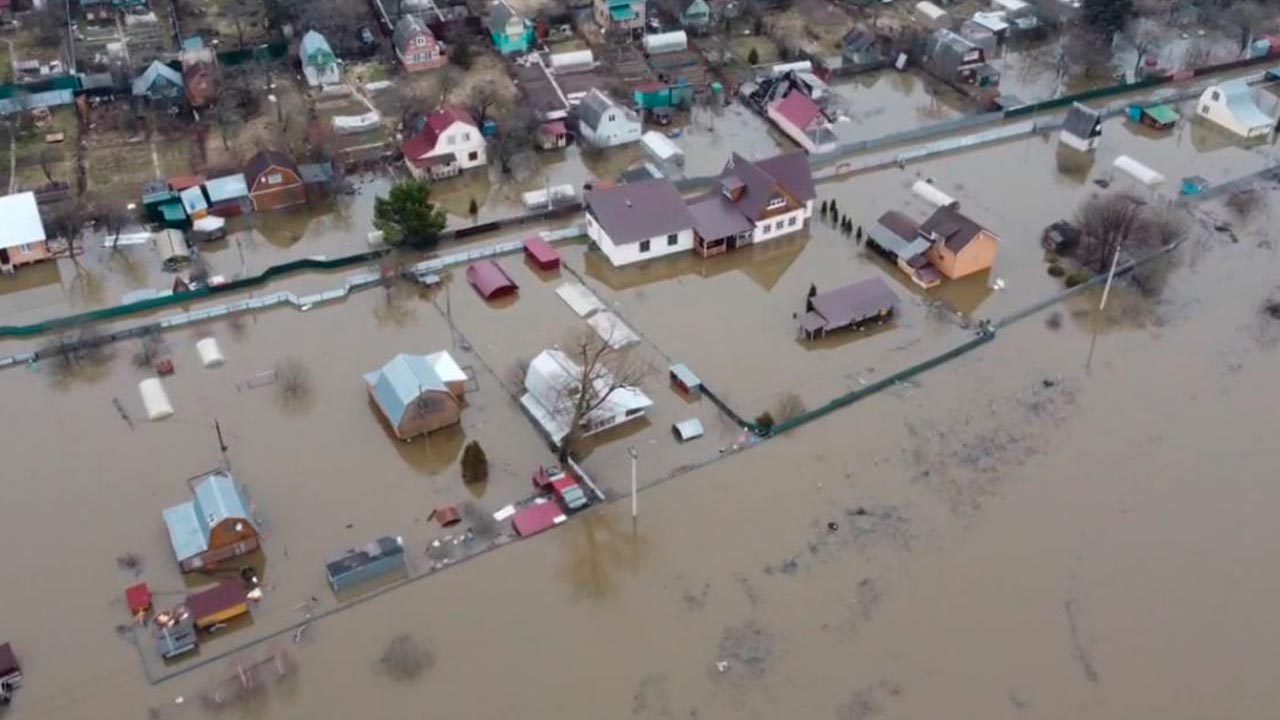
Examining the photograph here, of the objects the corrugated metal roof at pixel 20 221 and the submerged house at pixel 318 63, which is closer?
the corrugated metal roof at pixel 20 221

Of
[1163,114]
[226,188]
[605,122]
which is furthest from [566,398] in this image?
[1163,114]

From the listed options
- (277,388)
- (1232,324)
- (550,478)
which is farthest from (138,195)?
(1232,324)

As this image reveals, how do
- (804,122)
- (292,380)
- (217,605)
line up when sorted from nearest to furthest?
(217,605) < (292,380) < (804,122)

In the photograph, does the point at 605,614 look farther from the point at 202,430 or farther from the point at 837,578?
the point at 202,430

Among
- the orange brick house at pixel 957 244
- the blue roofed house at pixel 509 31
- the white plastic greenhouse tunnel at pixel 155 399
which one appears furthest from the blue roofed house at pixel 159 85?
the orange brick house at pixel 957 244

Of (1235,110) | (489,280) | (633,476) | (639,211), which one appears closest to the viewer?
(633,476)

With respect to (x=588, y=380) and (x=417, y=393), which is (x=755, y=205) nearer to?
(x=588, y=380)

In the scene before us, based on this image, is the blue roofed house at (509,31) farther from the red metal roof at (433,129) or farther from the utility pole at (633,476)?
the utility pole at (633,476)
